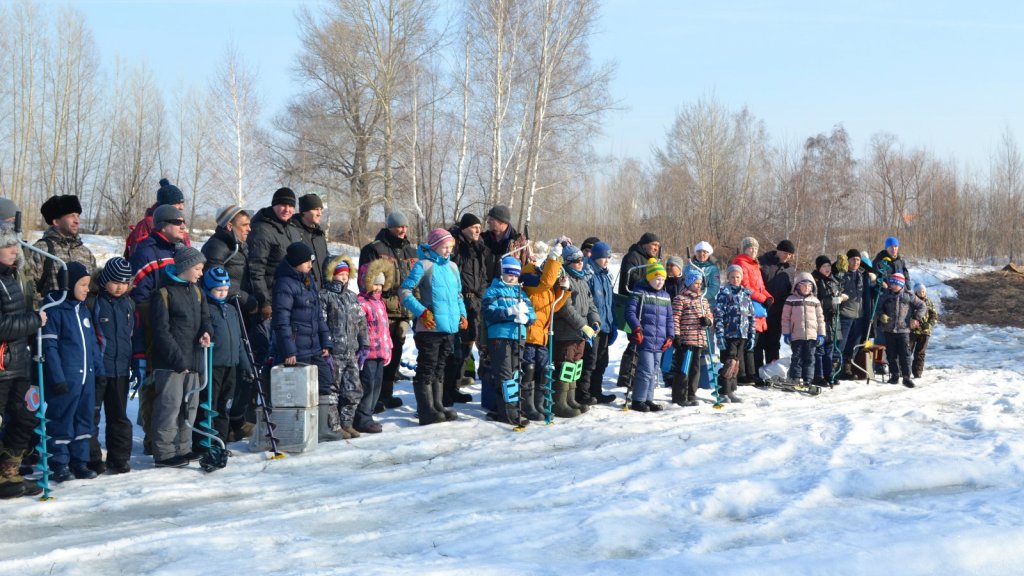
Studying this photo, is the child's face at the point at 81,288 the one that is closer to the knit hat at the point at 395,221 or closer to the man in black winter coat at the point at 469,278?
the knit hat at the point at 395,221

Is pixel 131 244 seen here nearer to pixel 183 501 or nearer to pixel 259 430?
pixel 259 430

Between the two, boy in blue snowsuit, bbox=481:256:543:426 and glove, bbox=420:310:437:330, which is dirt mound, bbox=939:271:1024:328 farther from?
glove, bbox=420:310:437:330

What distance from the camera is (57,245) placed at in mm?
7578

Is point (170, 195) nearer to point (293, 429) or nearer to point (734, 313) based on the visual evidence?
point (293, 429)

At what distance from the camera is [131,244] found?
9.08 metres

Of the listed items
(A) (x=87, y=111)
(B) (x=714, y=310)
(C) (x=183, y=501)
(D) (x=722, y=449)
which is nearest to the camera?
(C) (x=183, y=501)

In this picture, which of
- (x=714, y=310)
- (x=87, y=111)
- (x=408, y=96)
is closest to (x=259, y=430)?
(x=714, y=310)

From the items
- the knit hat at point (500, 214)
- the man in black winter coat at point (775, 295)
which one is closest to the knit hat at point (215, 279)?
the knit hat at point (500, 214)

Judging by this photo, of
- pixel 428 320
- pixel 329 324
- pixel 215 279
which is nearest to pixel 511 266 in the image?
pixel 428 320

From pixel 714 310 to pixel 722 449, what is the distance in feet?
14.8

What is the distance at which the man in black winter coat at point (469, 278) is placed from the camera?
33.6 feet

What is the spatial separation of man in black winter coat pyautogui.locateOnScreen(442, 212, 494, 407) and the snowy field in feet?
3.58

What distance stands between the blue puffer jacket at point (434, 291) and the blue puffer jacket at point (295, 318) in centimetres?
107

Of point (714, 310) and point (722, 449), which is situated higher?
point (714, 310)
